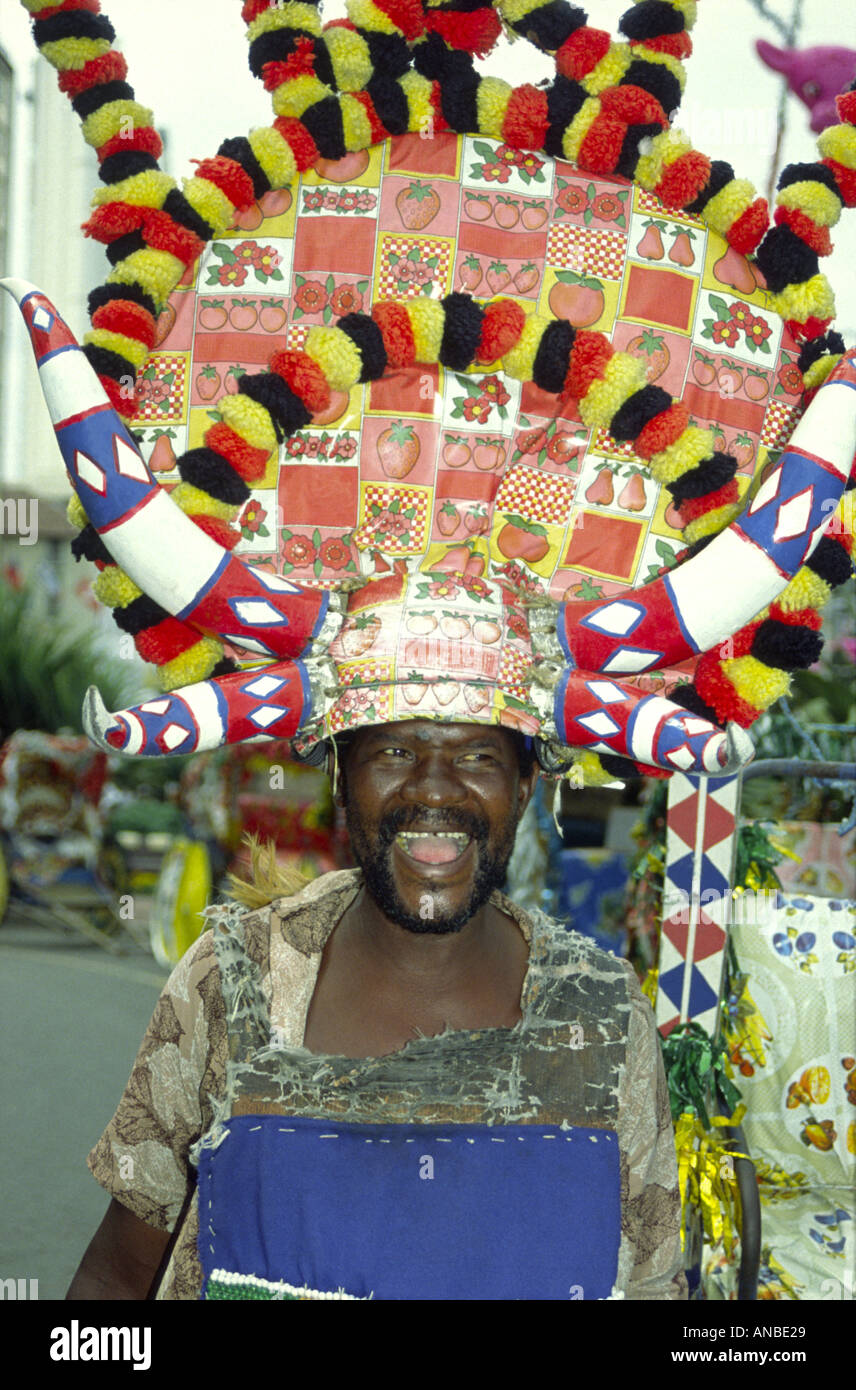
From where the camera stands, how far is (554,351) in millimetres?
1709

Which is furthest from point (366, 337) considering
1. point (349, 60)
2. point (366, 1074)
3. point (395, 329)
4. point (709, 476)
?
point (366, 1074)

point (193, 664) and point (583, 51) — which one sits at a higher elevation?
point (583, 51)

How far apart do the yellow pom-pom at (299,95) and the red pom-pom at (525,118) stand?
9.5 inches

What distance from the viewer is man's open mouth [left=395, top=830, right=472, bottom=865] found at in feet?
5.70

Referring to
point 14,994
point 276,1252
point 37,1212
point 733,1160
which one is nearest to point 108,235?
point 276,1252

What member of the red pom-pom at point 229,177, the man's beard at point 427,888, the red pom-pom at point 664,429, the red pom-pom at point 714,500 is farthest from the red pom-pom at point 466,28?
the man's beard at point 427,888

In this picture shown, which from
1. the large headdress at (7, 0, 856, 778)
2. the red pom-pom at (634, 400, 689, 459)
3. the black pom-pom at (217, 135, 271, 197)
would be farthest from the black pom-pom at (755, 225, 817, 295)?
the black pom-pom at (217, 135, 271, 197)

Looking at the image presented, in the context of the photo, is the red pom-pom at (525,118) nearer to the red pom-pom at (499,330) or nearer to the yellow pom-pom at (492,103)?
the yellow pom-pom at (492,103)

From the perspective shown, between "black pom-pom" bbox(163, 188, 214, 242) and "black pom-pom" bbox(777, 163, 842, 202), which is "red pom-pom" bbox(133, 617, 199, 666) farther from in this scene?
"black pom-pom" bbox(777, 163, 842, 202)

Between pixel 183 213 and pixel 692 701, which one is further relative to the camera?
pixel 692 701

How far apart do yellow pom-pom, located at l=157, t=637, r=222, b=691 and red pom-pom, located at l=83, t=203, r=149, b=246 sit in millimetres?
543

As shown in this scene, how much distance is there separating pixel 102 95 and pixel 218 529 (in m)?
0.58

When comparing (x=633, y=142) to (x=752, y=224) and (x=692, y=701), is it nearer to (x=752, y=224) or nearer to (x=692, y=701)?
(x=752, y=224)

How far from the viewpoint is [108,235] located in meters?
1.73
